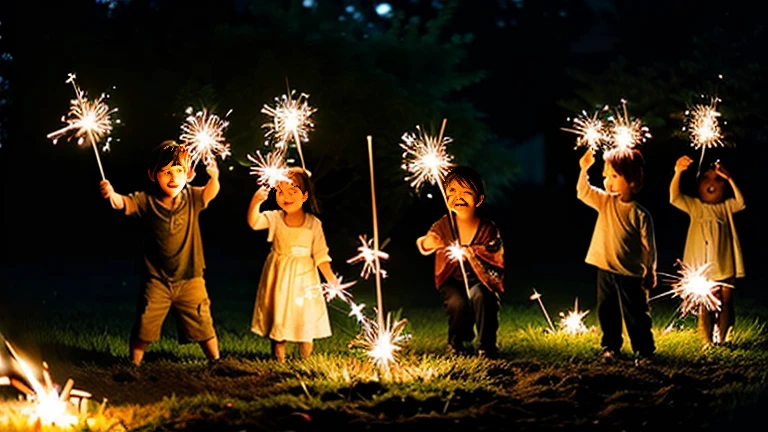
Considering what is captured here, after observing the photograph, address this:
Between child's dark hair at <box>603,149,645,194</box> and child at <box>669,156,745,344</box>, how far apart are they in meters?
0.80

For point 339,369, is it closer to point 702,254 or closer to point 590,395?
point 590,395

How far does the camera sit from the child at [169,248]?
933 centimetres

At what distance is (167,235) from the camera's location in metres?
9.34

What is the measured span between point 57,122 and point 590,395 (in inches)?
259

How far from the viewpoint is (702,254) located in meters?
10.5

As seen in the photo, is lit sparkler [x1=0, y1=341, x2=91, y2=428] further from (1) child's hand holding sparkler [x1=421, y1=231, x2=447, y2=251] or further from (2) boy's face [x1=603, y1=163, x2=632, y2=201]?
(2) boy's face [x1=603, y1=163, x2=632, y2=201]

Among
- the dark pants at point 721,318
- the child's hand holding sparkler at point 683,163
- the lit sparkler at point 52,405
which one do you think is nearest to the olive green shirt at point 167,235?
the lit sparkler at point 52,405

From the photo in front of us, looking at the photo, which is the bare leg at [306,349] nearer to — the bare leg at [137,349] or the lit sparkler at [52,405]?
the bare leg at [137,349]

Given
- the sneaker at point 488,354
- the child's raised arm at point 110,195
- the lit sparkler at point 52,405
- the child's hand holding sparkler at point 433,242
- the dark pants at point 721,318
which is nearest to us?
the lit sparkler at point 52,405

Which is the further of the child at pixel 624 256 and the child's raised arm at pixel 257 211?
the child at pixel 624 256

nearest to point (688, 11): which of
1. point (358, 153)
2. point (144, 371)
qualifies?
point (358, 153)

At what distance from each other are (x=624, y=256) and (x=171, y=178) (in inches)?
142

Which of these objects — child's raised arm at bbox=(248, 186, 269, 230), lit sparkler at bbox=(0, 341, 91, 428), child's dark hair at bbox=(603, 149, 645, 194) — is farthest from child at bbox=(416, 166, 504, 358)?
lit sparkler at bbox=(0, 341, 91, 428)

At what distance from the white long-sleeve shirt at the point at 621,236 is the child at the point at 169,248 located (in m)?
3.09
